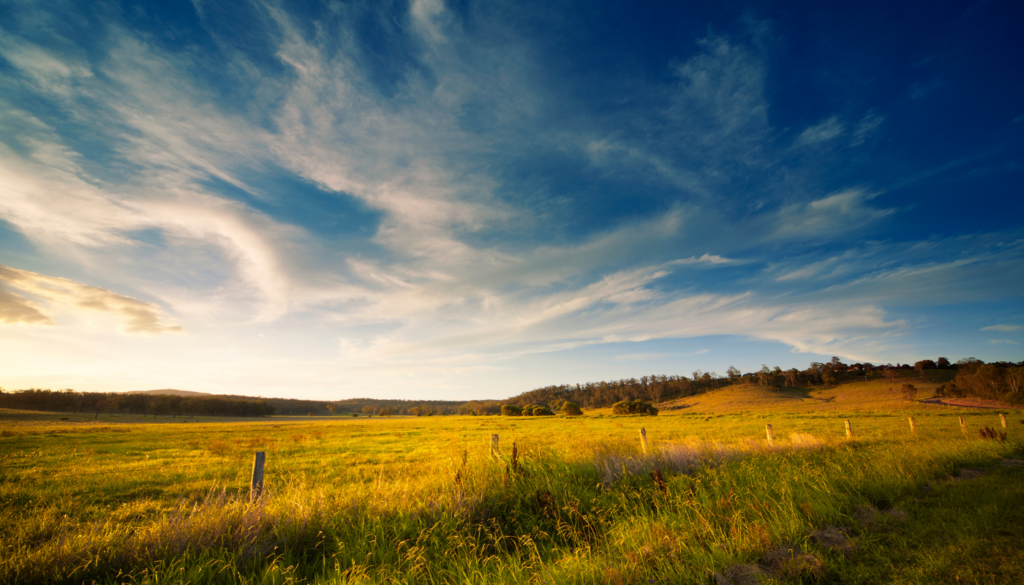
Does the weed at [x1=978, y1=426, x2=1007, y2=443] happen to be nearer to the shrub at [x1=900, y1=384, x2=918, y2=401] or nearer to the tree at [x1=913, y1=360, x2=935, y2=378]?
the shrub at [x1=900, y1=384, x2=918, y2=401]

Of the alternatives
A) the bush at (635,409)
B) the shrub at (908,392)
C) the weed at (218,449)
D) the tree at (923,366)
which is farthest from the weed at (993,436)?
the tree at (923,366)

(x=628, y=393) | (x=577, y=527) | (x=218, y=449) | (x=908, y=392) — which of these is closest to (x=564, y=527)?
(x=577, y=527)

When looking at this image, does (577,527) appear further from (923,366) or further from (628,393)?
(923,366)

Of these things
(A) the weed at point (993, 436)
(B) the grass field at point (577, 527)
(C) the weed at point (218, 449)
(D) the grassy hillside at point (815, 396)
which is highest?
(B) the grass field at point (577, 527)

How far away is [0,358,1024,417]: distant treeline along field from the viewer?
8956cm

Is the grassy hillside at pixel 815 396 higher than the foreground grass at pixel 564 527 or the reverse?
the reverse

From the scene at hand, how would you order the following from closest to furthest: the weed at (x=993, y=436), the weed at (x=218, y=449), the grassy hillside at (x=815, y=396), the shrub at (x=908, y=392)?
1. the weed at (x=993, y=436)
2. the weed at (x=218, y=449)
3. the shrub at (x=908, y=392)
4. the grassy hillside at (x=815, y=396)

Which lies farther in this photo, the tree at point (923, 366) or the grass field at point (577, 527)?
the tree at point (923, 366)

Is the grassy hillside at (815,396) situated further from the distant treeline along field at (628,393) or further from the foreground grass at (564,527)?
the foreground grass at (564,527)

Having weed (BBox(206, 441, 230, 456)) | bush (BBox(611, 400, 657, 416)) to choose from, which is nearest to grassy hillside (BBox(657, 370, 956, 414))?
bush (BBox(611, 400, 657, 416))

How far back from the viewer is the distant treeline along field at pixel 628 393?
8956 cm

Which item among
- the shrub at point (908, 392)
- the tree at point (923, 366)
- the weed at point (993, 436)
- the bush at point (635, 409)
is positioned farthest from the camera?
the tree at point (923, 366)

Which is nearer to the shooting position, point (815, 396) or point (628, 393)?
point (815, 396)

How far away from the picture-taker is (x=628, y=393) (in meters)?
169
